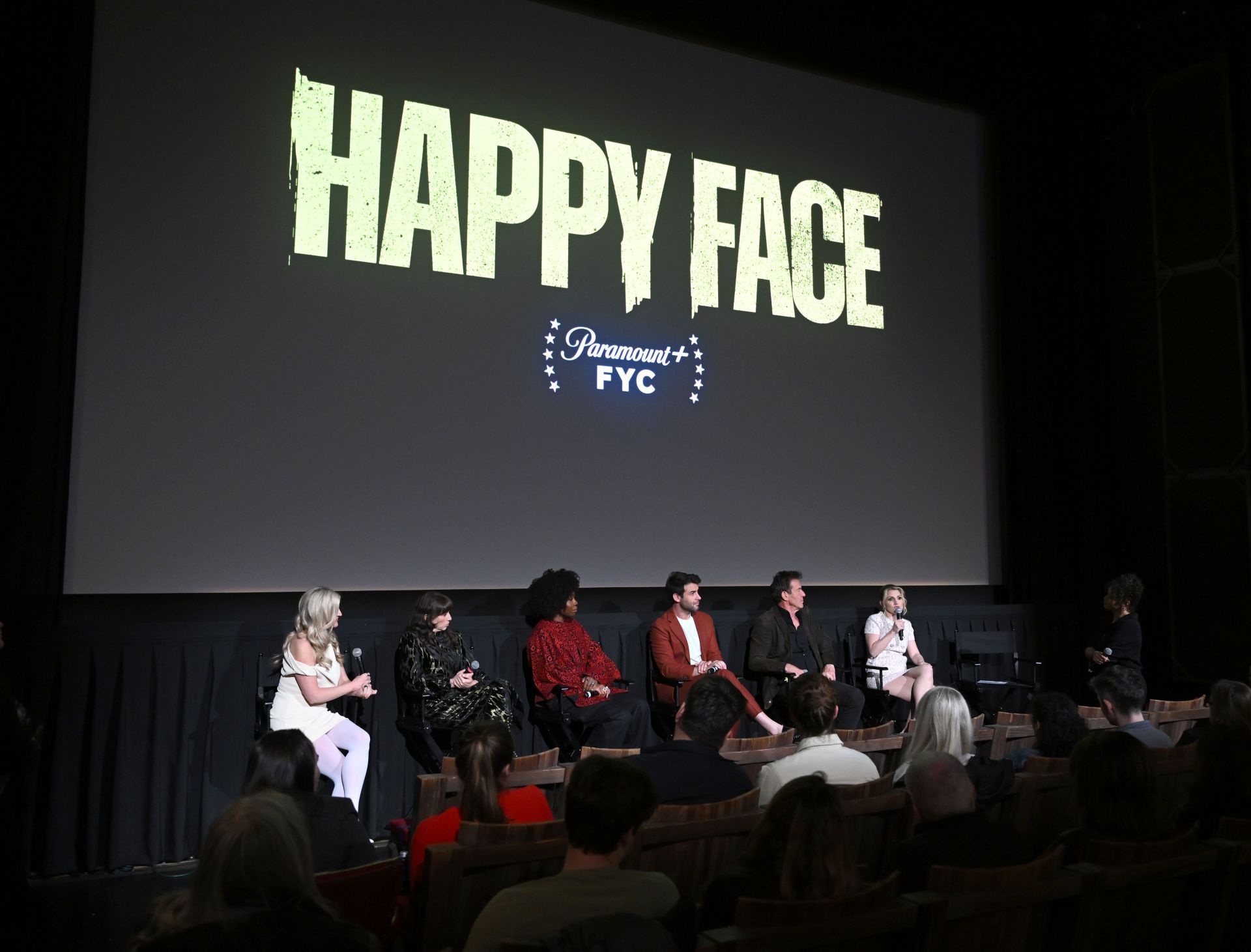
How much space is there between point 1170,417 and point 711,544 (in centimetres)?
387

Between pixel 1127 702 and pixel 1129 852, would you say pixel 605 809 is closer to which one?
pixel 1129 852

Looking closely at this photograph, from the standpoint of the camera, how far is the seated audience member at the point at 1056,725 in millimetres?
3506

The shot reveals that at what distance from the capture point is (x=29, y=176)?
4.86 metres

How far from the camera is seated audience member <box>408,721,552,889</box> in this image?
2580 mm

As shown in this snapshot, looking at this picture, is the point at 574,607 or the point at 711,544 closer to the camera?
the point at 574,607

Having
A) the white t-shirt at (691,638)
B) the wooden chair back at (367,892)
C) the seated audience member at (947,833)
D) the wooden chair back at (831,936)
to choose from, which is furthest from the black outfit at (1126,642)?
the wooden chair back at (367,892)

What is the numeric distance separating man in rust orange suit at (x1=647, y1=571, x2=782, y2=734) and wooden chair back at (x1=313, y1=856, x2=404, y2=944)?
11.3ft

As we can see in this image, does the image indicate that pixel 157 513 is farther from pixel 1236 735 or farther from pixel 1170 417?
pixel 1170 417

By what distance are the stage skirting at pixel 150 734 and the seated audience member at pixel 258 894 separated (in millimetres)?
3116

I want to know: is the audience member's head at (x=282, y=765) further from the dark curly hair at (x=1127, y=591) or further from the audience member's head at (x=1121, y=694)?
the dark curly hair at (x=1127, y=591)

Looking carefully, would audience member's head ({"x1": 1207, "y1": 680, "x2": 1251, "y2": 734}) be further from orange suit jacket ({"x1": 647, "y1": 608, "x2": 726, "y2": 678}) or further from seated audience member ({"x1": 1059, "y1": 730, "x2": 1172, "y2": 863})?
orange suit jacket ({"x1": 647, "y1": 608, "x2": 726, "y2": 678})

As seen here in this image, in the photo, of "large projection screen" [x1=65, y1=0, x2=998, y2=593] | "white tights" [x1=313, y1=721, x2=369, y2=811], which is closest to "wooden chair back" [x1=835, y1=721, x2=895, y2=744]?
"white tights" [x1=313, y1=721, x2=369, y2=811]

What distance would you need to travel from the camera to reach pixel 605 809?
1900mm

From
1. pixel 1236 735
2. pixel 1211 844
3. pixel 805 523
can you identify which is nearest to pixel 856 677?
pixel 805 523
